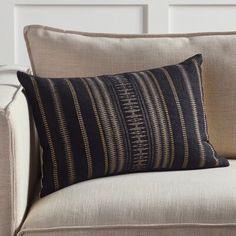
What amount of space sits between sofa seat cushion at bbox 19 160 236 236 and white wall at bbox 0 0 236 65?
151cm

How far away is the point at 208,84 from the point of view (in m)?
1.82

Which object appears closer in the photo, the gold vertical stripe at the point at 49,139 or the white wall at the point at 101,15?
the gold vertical stripe at the point at 49,139

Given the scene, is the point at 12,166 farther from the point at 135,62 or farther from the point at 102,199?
the point at 135,62

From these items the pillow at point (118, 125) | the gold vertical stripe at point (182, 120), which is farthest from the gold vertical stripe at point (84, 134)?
the gold vertical stripe at point (182, 120)

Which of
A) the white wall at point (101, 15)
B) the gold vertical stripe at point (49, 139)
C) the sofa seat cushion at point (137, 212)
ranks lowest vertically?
the sofa seat cushion at point (137, 212)

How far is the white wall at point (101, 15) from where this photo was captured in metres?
2.85

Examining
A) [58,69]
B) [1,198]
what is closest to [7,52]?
[58,69]

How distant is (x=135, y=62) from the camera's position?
1.82 meters

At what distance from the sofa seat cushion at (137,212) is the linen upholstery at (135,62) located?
1.21 feet

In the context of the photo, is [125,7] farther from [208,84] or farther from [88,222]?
[88,222]

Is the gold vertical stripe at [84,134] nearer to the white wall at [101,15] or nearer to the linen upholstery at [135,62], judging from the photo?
the linen upholstery at [135,62]

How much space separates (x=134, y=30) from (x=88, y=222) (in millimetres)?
1646

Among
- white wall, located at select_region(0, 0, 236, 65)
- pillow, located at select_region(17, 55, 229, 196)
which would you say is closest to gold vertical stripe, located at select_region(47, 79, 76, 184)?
pillow, located at select_region(17, 55, 229, 196)

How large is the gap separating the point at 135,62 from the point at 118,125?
11.4 inches
